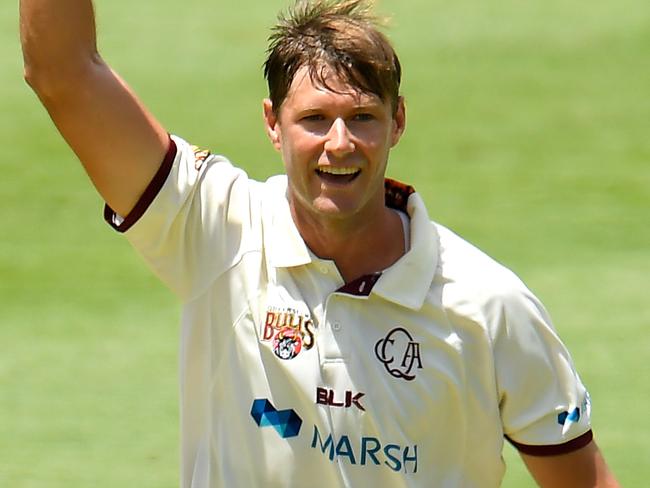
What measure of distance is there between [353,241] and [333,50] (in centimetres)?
47

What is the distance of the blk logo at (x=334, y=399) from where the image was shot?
3590mm

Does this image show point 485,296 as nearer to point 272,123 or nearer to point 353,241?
point 353,241

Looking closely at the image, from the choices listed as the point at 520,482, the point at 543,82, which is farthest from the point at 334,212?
the point at 543,82

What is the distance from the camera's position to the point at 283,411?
360cm

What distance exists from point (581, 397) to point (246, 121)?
6.11 meters

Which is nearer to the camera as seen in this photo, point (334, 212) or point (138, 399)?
point (334, 212)

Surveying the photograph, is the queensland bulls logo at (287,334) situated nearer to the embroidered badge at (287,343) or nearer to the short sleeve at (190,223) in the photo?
the embroidered badge at (287,343)

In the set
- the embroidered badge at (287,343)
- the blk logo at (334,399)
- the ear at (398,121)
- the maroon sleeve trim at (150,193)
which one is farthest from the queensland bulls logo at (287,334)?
the ear at (398,121)

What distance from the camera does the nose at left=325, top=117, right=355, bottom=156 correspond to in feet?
11.6

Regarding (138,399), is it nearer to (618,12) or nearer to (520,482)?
(520,482)

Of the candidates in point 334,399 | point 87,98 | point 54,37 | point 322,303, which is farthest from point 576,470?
point 54,37

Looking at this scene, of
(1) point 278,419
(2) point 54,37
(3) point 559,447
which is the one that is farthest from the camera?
(3) point 559,447

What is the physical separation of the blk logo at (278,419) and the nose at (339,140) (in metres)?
0.61

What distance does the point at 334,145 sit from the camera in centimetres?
354
